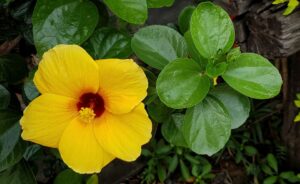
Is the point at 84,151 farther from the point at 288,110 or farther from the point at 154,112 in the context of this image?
the point at 288,110

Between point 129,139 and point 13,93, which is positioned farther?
point 13,93

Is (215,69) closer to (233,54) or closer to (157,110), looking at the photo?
(233,54)

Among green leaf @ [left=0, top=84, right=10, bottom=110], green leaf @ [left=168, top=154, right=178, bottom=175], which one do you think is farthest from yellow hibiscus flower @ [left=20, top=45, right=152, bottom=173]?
green leaf @ [left=168, top=154, right=178, bottom=175]

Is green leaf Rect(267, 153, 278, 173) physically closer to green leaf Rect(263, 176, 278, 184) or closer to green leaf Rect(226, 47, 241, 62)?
green leaf Rect(263, 176, 278, 184)

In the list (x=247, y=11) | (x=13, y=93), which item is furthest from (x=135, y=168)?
(x=13, y=93)

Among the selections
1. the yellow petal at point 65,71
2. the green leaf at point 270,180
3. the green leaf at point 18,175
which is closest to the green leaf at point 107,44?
the yellow petal at point 65,71

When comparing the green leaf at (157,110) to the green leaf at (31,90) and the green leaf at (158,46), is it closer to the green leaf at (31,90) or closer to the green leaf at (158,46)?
the green leaf at (158,46)
